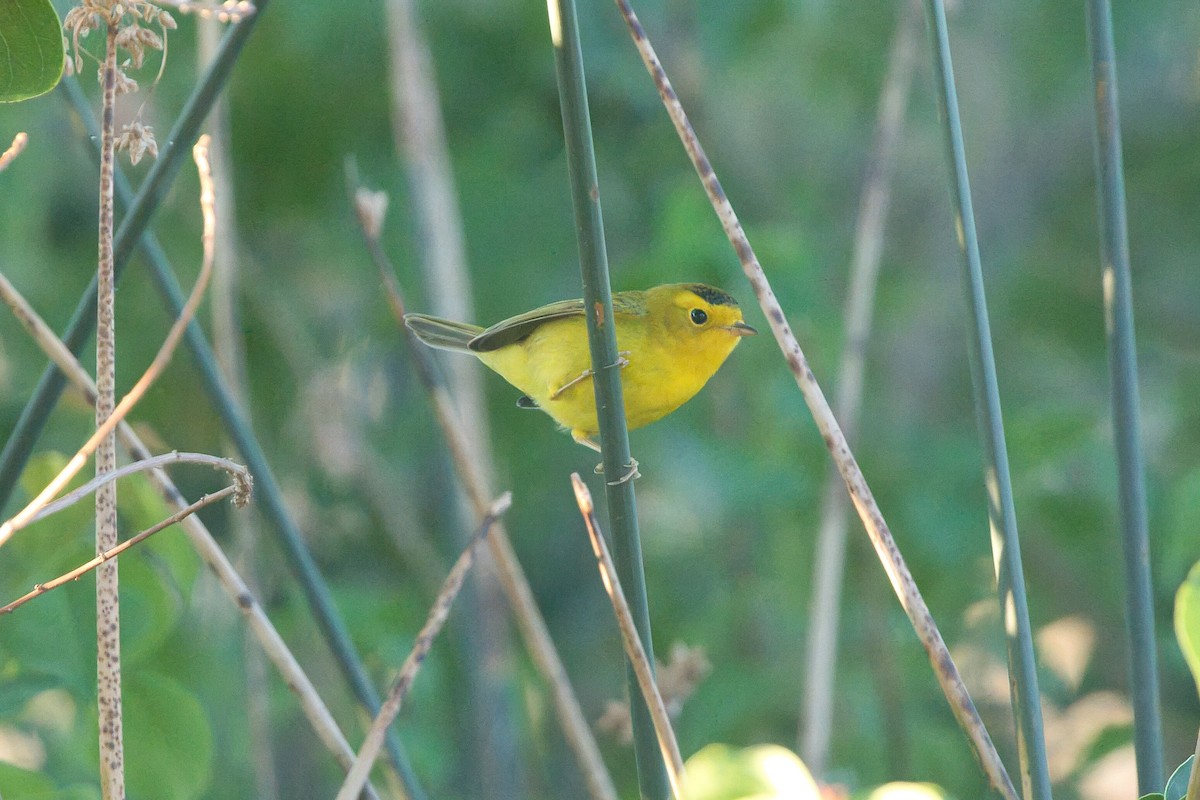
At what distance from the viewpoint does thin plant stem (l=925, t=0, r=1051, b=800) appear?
1.19 m

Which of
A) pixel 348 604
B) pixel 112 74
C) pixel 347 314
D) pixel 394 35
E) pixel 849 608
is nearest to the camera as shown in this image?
pixel 112 74

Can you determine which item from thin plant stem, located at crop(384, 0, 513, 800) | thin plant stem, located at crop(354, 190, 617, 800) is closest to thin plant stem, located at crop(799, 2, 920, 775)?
thin plant stem, located at crop(354, 190, 617, 800)

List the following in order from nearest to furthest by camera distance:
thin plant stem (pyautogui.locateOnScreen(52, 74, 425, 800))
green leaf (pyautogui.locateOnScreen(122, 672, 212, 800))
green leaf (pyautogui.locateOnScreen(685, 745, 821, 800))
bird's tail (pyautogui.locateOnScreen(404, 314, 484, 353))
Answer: green leaf (pyautogui.locateOnScreen(685, 745, 821, 800)) < thin plant stem (pyautogui.locateOnScreen(52, 74, 425, 800)) < green leaf (pyautogui.locateOnScreen(122, 672, 212, 800)) < bird's tail (pyautogui.locateOnScreen(404, 314, 484, 353))

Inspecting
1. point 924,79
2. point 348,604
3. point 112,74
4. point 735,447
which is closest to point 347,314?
point 348,604

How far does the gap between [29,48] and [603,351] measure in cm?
70

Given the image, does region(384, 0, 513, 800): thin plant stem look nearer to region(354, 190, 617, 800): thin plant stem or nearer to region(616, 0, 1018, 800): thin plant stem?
region(354, 190, 617, 800): thin plant stem

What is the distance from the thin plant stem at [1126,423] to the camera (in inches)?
51.1

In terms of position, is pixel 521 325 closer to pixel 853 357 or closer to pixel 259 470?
pixel 853 357

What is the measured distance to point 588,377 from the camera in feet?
8.55

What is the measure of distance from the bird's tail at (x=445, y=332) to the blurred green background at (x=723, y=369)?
0.80 m

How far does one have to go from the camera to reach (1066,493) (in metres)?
3.83

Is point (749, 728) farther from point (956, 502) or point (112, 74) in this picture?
point (112, 74)

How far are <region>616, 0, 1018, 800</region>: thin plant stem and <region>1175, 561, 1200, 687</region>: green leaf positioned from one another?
288 mm

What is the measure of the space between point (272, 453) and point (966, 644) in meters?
2.68
